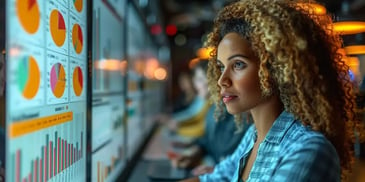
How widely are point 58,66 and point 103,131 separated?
24.0 inches

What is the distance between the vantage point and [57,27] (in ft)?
2.85

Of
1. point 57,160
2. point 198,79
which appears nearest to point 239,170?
point 57,160

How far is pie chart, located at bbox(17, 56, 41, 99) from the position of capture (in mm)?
647

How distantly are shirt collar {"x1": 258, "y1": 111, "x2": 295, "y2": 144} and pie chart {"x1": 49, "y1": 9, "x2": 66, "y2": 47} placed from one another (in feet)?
2.05

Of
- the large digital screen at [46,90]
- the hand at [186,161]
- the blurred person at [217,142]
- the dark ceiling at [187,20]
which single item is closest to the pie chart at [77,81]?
the large digital screen at [46,90]

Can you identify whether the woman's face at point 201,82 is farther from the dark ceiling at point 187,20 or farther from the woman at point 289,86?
the dark ceiling at point 187,20

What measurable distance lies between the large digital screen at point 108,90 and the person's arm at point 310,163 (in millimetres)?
682

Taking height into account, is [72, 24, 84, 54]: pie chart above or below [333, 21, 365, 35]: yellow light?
below

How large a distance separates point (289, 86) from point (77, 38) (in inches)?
24.6

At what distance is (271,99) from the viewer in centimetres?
106

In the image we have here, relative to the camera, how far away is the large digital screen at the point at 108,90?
1296mm

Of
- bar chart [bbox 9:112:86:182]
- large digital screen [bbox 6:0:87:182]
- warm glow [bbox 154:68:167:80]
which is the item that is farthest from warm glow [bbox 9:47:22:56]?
warm glow [bbox 154:68:167:80]

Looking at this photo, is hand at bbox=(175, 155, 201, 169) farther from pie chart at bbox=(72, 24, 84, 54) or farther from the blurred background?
pie chart at bbox=(72, 24, 84, 54)

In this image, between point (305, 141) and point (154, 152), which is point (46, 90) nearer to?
point (305, 141)
